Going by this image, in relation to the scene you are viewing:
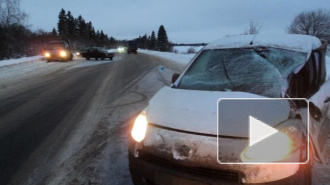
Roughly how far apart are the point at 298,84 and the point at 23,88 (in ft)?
34.0

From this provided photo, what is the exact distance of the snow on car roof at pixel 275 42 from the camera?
3.98 meters

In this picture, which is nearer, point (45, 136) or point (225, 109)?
point (225, 109)

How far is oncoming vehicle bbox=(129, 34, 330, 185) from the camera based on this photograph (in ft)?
8.32

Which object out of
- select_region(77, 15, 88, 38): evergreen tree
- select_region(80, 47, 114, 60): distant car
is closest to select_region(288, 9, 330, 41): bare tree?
select_region(80, 47, 114, 60): distant car

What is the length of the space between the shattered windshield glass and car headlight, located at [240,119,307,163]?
0.72m

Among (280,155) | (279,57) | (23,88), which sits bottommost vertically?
(23,88)

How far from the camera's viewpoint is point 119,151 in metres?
4.68

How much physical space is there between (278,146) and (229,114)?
492 mm

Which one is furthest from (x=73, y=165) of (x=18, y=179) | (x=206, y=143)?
(x=206, y=143)

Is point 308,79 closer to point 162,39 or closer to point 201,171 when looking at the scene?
point 201,171

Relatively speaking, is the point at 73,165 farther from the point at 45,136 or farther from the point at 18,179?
the point at 45,136
